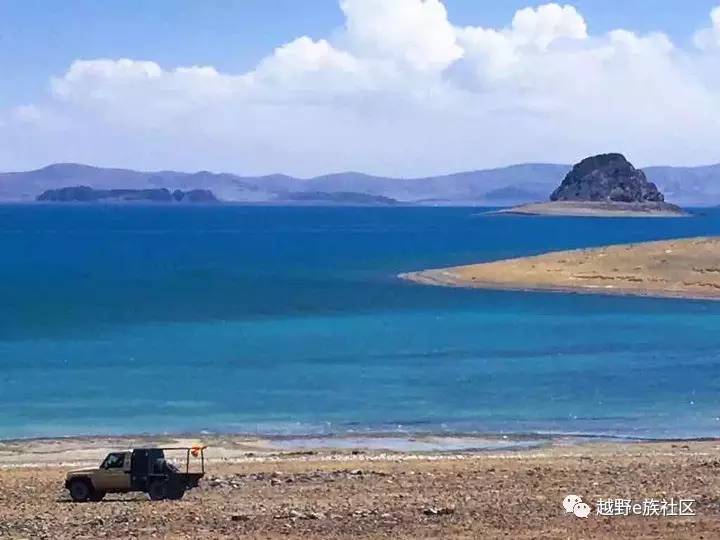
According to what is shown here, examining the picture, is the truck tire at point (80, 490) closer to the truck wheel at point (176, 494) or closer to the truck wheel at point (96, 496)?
the truck wheel at point (96, 496)

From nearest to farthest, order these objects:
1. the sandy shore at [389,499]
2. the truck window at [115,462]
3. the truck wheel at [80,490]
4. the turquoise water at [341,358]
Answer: the sandy shore at [389,499] < the truck wheel at [80,490] < the truck window at [115,462] < the turquoise water at [341,358]

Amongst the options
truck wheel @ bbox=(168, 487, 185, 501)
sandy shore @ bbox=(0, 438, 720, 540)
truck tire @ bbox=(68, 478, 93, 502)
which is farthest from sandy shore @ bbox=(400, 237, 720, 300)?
truck tire @ bbox=(68, 478, 93, 502)

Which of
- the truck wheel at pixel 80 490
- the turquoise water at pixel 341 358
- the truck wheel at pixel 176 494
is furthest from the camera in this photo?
the turquoise water at pixel 341 358

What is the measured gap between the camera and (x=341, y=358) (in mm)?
47000

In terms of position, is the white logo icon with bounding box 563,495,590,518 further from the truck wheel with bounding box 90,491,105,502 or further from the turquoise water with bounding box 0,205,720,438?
the turquoise water with bounding box 0,205,720,438

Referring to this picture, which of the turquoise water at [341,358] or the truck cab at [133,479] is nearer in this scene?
the truck cab at [133,479]

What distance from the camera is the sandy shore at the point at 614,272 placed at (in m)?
76.3

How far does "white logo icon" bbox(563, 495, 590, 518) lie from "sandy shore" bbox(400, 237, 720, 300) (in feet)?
177

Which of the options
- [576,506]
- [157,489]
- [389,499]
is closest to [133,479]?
[157,489]

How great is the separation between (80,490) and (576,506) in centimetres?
773

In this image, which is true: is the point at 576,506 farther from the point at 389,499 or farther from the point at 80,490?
the point at 80,490

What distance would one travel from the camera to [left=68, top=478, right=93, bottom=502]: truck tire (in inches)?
800

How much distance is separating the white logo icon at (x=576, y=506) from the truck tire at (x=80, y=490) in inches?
293

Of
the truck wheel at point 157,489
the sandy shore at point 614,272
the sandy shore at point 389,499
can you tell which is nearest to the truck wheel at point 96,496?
the sandy shore at point 389,499
